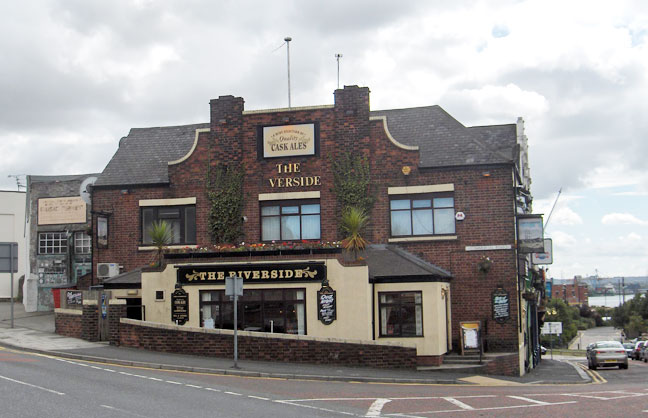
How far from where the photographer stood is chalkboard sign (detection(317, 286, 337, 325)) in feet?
78.6

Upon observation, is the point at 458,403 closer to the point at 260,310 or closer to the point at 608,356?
the point at 260,310

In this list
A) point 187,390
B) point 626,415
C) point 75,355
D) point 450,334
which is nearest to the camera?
point 626,415

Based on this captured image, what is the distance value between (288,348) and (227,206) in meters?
8.95

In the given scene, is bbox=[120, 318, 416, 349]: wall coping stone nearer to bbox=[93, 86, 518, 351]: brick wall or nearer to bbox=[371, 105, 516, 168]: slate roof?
bbox=[93, 86, 518, 351]: brick wall

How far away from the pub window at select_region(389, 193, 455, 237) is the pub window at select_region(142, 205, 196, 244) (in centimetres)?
823

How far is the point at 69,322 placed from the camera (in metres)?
26.7

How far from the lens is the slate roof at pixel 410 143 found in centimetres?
2812

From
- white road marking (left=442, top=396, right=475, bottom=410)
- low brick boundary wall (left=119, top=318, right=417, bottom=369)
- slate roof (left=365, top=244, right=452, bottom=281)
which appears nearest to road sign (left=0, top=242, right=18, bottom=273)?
low brick boundary wall (left=119, top=318, right=417, bottom=369)

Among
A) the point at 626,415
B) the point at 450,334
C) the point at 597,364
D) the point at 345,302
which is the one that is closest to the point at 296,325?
the point at 345,302

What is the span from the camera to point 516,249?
88.6ft

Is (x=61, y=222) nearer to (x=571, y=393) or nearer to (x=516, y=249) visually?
(x=516, y=249)

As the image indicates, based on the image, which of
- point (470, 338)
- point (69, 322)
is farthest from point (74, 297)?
point (470, 338)

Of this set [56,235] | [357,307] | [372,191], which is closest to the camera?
[357,307]

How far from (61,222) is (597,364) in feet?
93.5
